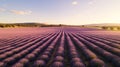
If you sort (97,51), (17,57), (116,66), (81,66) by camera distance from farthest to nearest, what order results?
(97,51)
(17,57)
(116,66)
(81,66)

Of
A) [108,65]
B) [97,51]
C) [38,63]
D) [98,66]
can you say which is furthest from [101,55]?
[38,63]

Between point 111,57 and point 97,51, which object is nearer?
point 111,57

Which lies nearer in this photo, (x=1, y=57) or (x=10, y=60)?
(x=10, y=60)

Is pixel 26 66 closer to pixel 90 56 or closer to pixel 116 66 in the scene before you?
pixel 90 56

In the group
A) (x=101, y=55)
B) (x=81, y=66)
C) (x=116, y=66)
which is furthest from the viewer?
(x=101, y=55)

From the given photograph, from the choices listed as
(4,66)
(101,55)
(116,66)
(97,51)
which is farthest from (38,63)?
(97,51)

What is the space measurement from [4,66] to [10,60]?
2.38 ft

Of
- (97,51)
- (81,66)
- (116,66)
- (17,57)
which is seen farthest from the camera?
(97,51)

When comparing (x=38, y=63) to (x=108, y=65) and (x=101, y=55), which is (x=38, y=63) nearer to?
(x=108, y=65)

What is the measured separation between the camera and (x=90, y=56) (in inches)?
323

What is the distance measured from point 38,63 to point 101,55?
3631mm

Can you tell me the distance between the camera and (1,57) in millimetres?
8469

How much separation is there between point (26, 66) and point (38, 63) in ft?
1.81

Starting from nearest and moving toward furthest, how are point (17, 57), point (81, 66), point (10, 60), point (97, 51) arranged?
point (81, 66) < point (10, 60) < point (17, 57) < point (97, 51)
